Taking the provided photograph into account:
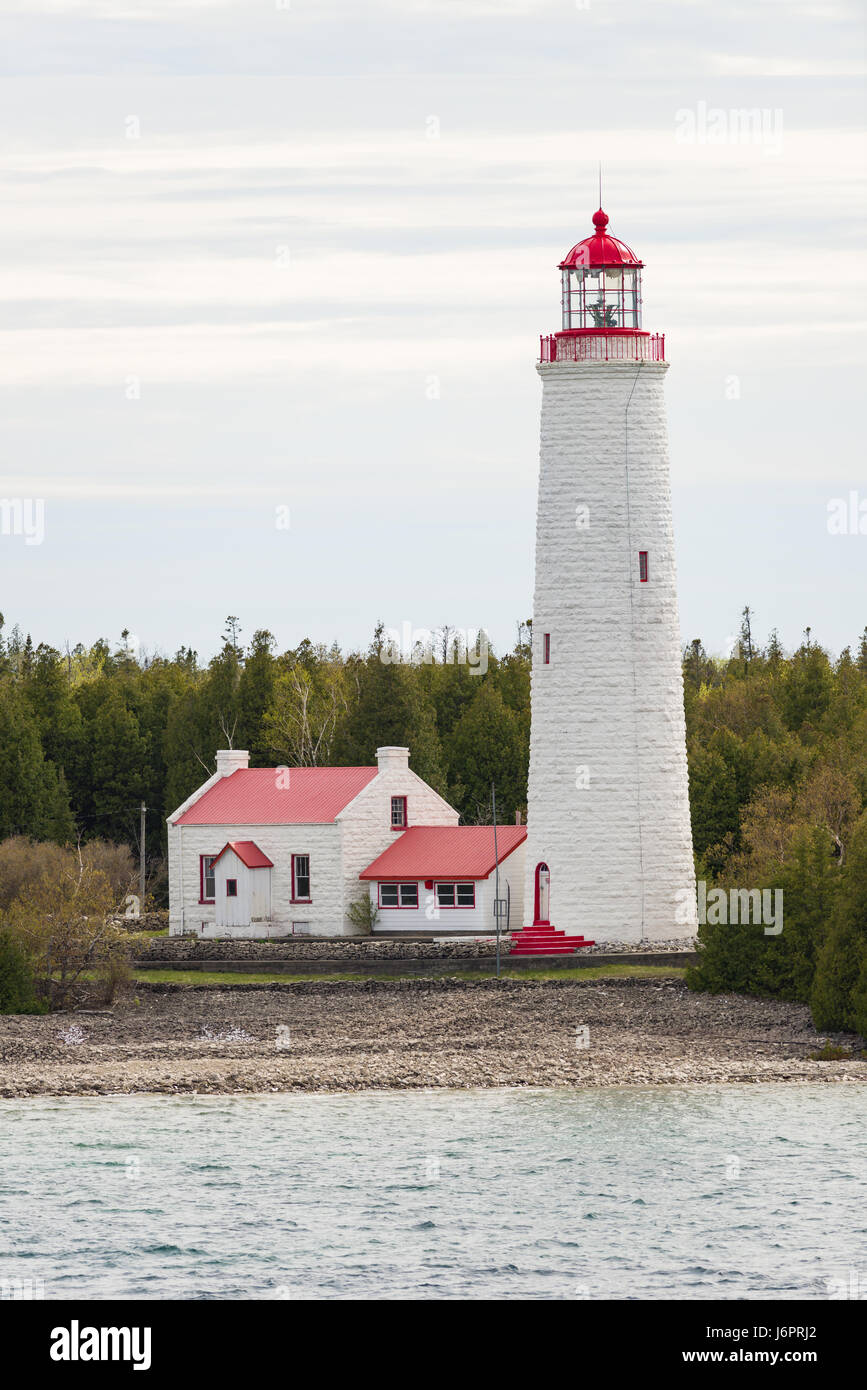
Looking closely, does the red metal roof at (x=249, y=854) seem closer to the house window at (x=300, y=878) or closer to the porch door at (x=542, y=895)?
the house window at (x=300, y=878)

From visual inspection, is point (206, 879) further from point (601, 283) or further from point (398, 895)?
point (601, 283)

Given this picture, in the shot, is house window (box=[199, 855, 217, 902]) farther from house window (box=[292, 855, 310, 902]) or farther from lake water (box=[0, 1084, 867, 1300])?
lake water (box=[0, 1084, 867, 1300])

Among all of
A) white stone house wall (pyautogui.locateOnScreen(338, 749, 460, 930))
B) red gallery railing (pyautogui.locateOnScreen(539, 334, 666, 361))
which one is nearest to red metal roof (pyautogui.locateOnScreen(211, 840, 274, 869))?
white stone house wall (pyautogui.locateOnScreen(338, 749, 460, 930))

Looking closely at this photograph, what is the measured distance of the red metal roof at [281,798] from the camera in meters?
52.4

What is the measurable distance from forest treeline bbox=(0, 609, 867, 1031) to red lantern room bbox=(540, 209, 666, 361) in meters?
11.4

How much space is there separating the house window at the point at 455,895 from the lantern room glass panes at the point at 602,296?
12976mm

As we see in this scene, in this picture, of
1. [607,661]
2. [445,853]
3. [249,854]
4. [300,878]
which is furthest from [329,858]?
[607,661]

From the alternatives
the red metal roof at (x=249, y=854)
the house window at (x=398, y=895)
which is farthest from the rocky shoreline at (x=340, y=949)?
the red metal roof at (x=249, y=854)

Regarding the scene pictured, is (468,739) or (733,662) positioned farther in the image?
(733,662)

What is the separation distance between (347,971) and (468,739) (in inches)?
860

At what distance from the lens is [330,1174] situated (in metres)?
29.4

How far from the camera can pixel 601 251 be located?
155ft
